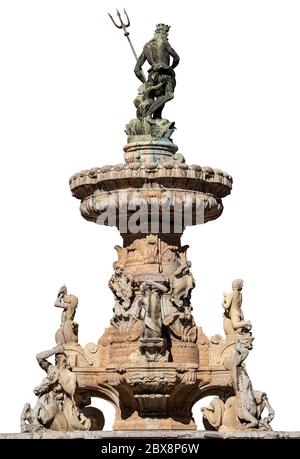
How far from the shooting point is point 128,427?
160ft

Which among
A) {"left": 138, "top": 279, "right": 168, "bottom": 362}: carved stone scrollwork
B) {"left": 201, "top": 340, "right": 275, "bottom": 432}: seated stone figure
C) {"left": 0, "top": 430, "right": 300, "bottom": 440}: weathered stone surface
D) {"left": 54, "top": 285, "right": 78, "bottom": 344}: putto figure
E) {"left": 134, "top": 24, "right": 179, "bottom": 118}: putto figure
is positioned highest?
{"left": 134, "top": 24, "right": 179, "bottom": 118}: putto figure

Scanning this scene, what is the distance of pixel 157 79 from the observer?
49.8m

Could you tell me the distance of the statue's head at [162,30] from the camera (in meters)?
50.0

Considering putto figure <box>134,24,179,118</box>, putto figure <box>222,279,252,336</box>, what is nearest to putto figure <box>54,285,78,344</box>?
putto figure <box>222,279,252,336</box>

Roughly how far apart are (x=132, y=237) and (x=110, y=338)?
201cm

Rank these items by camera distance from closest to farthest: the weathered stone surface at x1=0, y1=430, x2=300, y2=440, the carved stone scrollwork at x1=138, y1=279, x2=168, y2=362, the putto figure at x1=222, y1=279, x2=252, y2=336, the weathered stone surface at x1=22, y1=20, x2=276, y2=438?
the weathered stone surface at x1=0, y1=430, x2=300, y2=440 < the carved stone scrollwork at x1=138, y1=279, x2=168, y2=362 < the weathered stone surface at x1=22, y1=20, x2=276, y2=438 < the putto figure at x1=222, y1=279, x2=252, y2=336

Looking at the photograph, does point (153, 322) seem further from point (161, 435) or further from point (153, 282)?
point (161, 435)

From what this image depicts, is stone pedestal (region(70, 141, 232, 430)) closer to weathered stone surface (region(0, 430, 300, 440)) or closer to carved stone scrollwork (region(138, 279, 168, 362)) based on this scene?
carved stone scrollwork (region(138, 279, 168, 362))

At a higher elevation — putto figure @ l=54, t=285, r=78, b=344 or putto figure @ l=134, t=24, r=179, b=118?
putto figure @ l=134, t=24, r=179, b=118

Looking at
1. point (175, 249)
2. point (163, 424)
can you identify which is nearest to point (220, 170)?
point (175, 249)

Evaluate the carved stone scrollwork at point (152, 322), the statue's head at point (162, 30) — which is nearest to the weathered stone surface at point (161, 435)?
the carved stone scrollwork at point (152, 322)

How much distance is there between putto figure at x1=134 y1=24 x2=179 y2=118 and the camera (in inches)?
1957

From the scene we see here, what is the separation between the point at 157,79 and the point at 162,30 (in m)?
1.00
